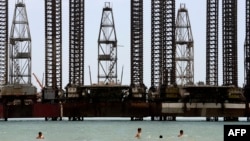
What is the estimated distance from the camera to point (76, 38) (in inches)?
5960

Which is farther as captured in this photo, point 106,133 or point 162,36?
point 162,36

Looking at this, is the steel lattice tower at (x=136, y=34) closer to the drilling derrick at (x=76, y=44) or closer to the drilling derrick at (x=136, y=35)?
the drilling derrick at (x=136, y=35)

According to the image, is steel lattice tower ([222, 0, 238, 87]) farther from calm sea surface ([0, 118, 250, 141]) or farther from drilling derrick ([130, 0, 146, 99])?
calm sea surface ([0, 118, 250, 141])

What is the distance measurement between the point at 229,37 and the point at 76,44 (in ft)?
96.0

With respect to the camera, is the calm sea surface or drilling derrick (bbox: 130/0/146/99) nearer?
the calm sea surface

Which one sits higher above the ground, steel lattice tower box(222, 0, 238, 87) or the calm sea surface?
steel lattice tower box(222, 0, 238, 87)

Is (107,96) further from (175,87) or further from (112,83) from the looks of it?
(175,87)

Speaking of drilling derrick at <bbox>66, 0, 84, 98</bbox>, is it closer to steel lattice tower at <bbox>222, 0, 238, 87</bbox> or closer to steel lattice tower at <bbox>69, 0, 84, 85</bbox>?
steel lattice tower at <bbox>69, 0, 84, 85</bbox>

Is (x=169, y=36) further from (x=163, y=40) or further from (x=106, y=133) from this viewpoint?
(x=106, y=133)

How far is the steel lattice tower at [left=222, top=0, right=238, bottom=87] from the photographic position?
149012 mm

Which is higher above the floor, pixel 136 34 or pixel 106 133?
pixel 136 34

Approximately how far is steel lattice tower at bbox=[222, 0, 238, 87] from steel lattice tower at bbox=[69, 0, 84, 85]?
27.1 meters

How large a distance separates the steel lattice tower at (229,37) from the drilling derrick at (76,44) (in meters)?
27.2

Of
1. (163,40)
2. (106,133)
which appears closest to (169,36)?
(163,40)
